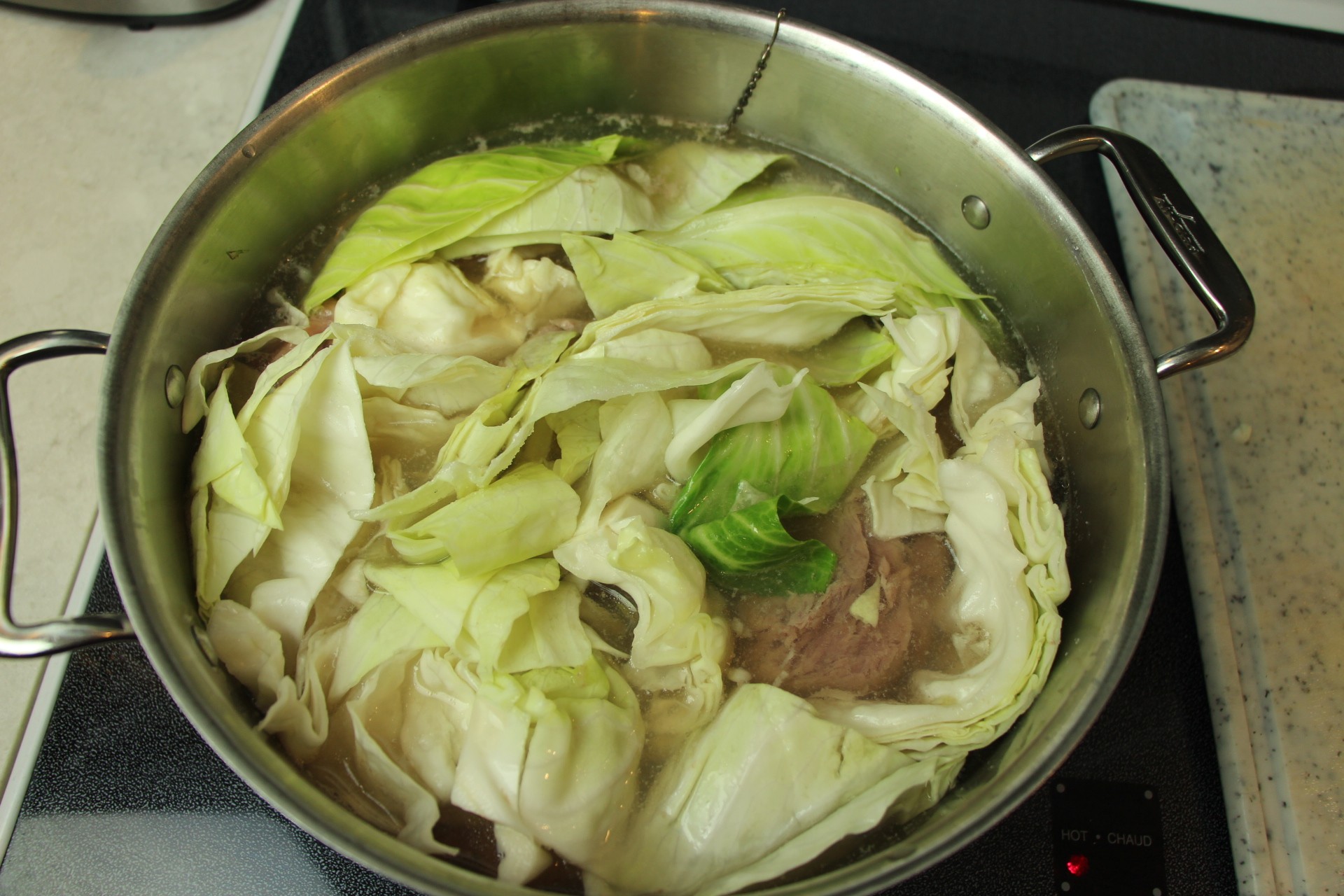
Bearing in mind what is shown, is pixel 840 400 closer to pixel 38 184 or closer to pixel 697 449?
pixel 697 449

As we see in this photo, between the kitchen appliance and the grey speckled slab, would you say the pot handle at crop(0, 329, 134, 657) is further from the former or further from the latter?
the grey speckled slab

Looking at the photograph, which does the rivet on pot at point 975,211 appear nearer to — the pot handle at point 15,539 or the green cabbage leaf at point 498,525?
the green cabbage leaf at point 498,525

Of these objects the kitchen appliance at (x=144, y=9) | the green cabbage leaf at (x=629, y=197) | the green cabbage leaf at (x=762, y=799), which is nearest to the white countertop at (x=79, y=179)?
the kitchen appliance at (x=144, y=9)

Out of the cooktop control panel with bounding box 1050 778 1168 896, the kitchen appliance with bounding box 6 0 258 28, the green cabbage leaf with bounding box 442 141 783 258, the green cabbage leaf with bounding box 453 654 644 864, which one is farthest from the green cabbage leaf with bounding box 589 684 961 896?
the kitchen appliance with bounding box 6 0 258 28

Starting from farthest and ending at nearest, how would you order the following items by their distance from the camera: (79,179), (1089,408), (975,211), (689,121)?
1. (79,179)
2. (689,121)
3. (975,211)
4. (1089,408)

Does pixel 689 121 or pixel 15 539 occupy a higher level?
pixel 689 121

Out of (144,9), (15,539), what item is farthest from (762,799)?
(144,9)

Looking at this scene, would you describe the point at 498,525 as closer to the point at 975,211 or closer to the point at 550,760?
the point at 550,760

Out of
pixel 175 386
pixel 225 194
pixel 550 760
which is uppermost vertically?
pixel 225 194
